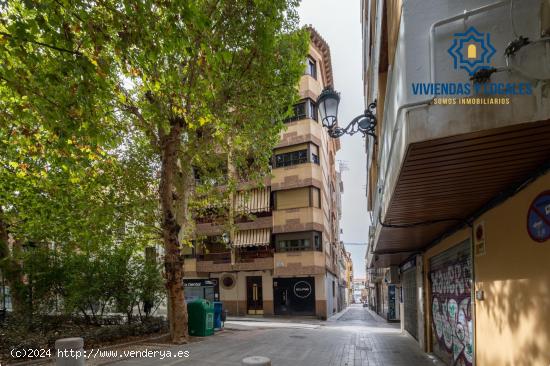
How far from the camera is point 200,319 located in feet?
43.6

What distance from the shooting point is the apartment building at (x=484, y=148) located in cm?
279

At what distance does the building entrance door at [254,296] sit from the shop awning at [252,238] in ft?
9.66

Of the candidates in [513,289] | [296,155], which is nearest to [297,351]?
[513,289]

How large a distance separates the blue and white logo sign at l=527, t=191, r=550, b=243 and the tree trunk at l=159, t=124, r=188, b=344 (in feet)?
32.8

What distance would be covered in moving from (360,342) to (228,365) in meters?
6.06

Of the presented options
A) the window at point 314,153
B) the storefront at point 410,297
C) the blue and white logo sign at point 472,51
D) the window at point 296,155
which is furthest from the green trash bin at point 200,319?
the window at point 314,153

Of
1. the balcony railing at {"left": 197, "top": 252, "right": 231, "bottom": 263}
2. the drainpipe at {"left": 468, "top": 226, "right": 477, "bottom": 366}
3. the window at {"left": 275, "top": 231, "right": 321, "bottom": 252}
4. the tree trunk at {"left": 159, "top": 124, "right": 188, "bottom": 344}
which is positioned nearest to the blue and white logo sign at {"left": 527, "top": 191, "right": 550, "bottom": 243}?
the drainpipe at {"left": 468, "top": 226, "right": 477, "bottom": 366}

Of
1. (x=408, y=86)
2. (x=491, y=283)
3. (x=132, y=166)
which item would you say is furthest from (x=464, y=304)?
(x=132, y=166)

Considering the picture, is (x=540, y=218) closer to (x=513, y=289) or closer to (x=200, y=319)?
(x=513, y=289)

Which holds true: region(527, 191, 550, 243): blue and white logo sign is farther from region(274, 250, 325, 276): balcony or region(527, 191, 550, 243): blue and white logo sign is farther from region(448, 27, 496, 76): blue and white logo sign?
region(274, 250, 325, 276): balcony

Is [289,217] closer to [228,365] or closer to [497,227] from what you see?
[228,365]

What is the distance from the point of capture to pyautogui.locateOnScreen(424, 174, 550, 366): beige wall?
→ 4.00 meters

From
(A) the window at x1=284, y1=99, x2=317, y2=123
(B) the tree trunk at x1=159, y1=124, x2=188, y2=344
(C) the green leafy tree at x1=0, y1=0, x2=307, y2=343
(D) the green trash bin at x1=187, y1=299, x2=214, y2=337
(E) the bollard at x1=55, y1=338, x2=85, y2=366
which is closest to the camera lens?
(E) the bollard at x1=55, y1=338, x2=85, y2=366

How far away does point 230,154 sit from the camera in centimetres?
1508
